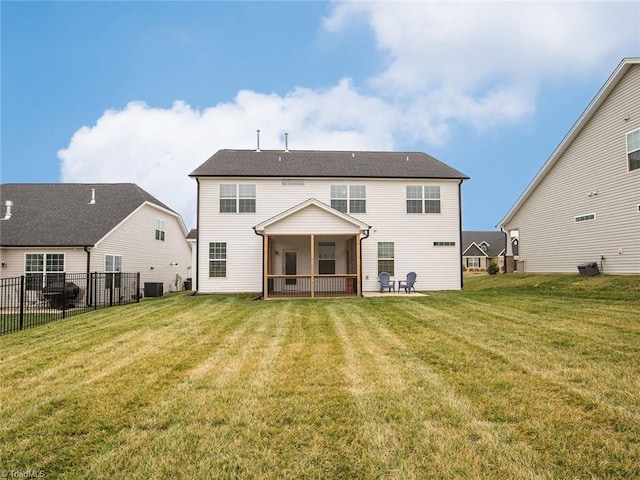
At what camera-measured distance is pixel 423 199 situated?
60.1 feet

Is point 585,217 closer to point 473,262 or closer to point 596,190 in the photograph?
point 596,190

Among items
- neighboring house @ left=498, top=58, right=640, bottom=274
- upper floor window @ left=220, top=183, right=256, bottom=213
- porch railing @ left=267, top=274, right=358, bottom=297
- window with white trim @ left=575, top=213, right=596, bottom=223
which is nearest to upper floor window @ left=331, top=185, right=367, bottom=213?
porch railing @ left=267, top=274, right=358, bottom=297

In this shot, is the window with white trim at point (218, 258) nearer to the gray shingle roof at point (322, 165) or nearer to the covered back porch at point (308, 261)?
the covered back porch at point (308, 261)

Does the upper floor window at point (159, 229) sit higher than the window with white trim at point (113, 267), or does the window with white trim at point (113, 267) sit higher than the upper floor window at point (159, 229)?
the upper floor window at point (159, 229)

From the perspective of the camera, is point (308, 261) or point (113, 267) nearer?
point (113, 267)

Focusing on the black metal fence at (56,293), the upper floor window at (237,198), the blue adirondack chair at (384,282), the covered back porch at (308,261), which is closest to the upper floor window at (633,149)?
the blue adirondack chair at (384,282)

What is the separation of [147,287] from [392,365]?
57.0ft

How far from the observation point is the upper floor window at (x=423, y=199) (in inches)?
720

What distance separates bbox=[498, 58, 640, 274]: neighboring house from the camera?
1374 cm

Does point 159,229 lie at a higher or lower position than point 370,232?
higher

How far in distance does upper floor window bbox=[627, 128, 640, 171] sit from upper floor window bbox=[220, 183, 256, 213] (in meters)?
16.2

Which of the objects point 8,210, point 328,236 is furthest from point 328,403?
point 8,210

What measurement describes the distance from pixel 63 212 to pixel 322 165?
1351 centimetres

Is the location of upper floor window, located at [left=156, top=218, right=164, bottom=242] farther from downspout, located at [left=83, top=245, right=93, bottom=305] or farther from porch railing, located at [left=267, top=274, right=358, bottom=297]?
porch railing, located at [left=267, top=274, right=358, bottom=297]
